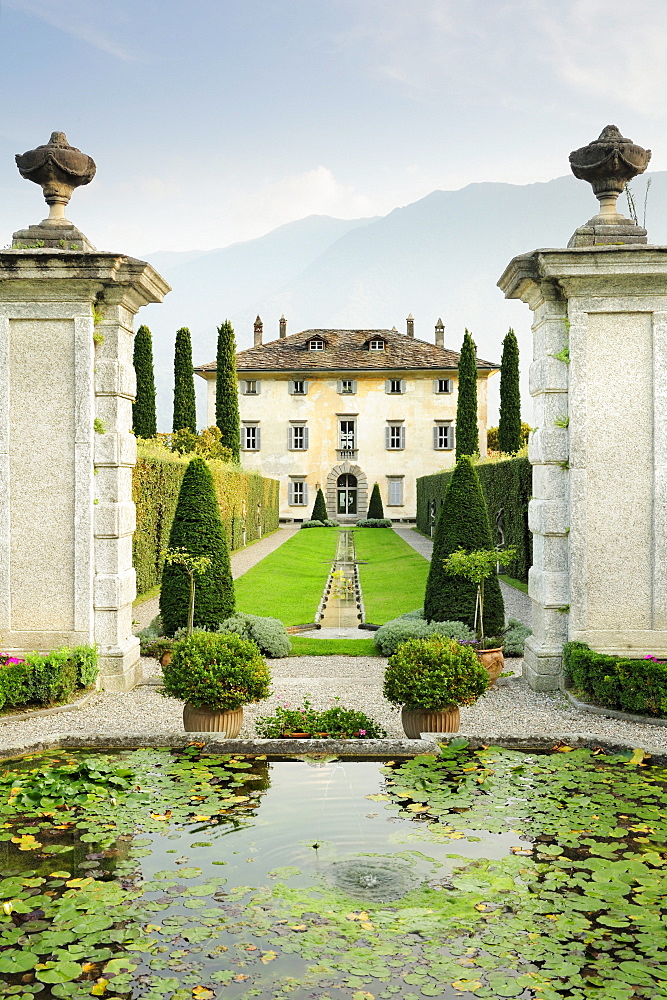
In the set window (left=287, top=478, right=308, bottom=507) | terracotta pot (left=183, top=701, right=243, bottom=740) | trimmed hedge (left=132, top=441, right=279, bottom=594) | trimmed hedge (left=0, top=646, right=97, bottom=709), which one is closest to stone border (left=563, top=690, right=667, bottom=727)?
terracotta pot (left=183, top=701, right=243, bottom=740)

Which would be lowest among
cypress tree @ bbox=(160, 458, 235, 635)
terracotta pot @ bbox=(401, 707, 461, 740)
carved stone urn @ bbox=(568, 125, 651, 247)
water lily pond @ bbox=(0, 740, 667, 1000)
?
water lily pond @ bbox=(0, 740, 667, 1000)

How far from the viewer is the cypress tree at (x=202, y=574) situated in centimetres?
1047

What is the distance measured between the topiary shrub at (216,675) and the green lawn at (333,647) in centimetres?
451

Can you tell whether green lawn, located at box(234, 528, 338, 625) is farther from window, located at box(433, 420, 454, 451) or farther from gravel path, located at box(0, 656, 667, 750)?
window, located at box(433, 420, 454, 451)

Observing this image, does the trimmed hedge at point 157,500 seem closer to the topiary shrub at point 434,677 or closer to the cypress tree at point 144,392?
the cypress tree at point 144,392

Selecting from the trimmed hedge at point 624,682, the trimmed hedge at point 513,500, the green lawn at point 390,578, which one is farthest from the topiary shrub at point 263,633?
the trimmed hedge at point 513,500

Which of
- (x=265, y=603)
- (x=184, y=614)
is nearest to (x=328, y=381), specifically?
(x=265, y=603)

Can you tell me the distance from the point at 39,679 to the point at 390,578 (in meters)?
11.9

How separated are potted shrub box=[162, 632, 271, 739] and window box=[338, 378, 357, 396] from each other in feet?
126

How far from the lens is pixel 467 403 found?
Result: 36875mm

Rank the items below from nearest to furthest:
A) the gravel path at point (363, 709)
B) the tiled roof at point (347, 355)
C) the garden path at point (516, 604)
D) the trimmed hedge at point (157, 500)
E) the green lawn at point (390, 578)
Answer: the gravel path at point (363, 709) < the garden path at point (516, 604) < the green lawn at point (390, 578) < the trimmed hedge at point (157, 500) < the tiled roof at point (347, 355)

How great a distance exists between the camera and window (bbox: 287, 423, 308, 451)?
146 ft

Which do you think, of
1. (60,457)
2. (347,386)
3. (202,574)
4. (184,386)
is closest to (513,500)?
(202,574)

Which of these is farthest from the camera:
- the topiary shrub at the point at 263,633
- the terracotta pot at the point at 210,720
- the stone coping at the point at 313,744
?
the topiary shrub at the point at 263,633
